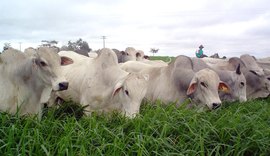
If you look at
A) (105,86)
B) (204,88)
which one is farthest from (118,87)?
(204,88)

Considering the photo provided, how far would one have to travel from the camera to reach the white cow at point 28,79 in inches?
150

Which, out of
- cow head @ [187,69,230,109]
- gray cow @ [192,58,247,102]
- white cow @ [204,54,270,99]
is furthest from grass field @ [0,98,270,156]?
white cow @ [204,54,270,99]

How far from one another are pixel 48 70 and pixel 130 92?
0.92m

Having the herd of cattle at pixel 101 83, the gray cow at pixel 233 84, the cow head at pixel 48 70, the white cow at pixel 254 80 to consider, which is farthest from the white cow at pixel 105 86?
the white cow at pixel 254 80

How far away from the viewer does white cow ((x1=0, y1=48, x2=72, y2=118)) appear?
380cm

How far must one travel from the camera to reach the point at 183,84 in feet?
17.1

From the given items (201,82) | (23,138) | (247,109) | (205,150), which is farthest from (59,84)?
(247,109)

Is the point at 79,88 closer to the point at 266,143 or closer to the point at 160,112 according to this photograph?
the point at 160,112

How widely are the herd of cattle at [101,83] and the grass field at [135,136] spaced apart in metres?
0.30

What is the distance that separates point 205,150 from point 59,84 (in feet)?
5.23

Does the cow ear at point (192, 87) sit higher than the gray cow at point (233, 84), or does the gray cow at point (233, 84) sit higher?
the cow ear at point (192, 87)

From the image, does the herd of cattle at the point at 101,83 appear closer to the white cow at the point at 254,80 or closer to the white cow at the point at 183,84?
the white cow at the point at 183,84

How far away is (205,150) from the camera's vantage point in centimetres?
315

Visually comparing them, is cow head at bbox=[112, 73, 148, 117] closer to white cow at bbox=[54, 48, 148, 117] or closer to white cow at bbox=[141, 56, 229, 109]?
white cow at bbox=[54, 48, 148, 117]
